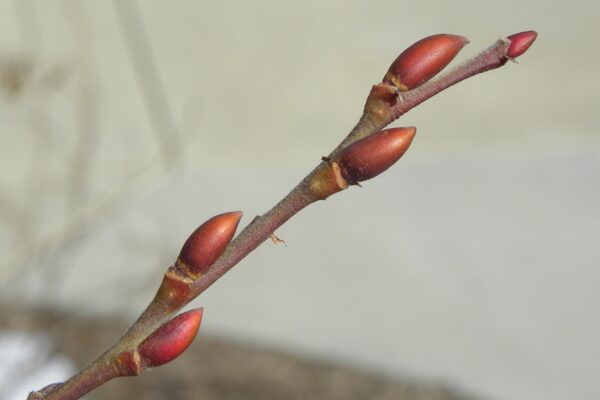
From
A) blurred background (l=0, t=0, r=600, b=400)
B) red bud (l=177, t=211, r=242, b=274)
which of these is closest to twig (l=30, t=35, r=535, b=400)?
red bud (l=177, t=211, r=242, b=274)

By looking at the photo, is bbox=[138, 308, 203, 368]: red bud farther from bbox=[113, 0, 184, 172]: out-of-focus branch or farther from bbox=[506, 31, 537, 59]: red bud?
bbox=[113, 0, 184, 172]: out-of-focus branch

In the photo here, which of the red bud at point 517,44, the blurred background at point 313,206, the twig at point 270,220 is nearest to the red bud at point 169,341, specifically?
the twig at point 270,220

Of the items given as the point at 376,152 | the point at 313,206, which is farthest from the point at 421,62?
the point at 313,206

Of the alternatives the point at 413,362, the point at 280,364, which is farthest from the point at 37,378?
the point at 413,362

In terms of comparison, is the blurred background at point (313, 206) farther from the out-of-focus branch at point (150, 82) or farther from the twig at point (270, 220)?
the twig at point (270, 220)

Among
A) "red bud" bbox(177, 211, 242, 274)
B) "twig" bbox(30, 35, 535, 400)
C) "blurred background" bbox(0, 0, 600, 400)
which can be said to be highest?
"blurred background" bbox(0, 0, 600, 400)

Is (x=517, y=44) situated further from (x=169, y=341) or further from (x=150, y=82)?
(x=150, y=82)
